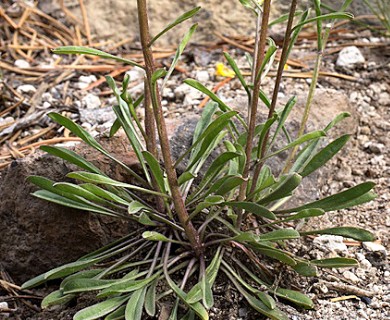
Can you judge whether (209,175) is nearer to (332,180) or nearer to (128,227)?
(128,227)

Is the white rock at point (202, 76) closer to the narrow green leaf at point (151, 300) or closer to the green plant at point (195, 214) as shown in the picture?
the green plant at point (195, 214)

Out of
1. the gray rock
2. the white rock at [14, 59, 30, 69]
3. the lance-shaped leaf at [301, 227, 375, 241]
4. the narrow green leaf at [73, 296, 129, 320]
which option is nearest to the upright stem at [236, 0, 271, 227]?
the lance-shaped leaf at [301, 227, 375, 241]

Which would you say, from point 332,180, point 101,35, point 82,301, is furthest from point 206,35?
point 82,301

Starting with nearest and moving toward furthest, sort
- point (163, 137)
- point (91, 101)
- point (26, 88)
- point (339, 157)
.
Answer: point (163, 137) < point (339, 157) < point (91, 101) < point (26, 88)

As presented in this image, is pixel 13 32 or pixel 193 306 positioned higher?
pixel 13 32

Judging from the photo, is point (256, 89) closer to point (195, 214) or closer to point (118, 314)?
point (195, 214)

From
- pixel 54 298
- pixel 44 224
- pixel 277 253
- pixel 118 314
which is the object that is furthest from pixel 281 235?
pixel 44 224

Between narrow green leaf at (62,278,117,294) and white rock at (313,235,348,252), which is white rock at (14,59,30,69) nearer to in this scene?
narrow green leaf at (62,278,117,294)
